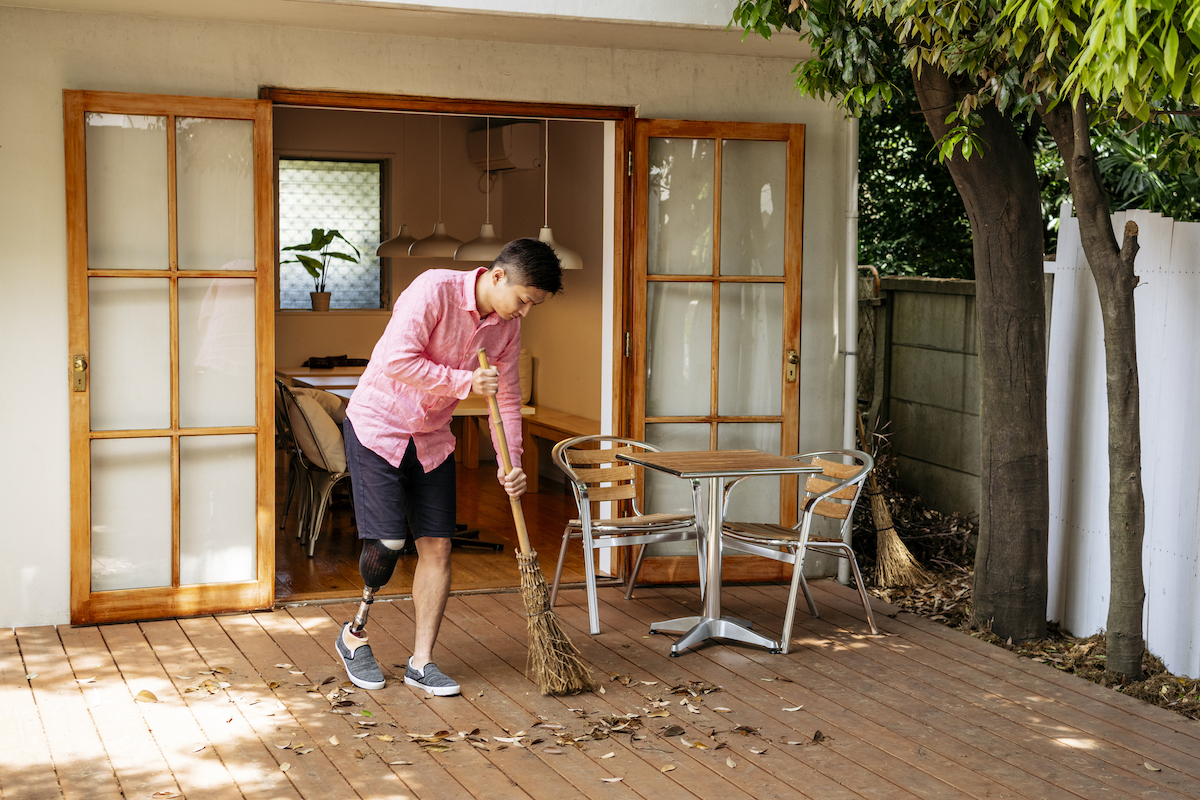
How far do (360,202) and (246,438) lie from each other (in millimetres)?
5408

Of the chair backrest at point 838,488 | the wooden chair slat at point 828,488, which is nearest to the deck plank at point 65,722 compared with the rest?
the chair backrest at point 838,488

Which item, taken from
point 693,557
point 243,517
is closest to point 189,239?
point 243,517

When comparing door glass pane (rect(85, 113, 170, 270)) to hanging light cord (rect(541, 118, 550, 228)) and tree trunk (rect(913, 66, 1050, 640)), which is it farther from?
hanging light cord (rect(541, 118, 550, 228))

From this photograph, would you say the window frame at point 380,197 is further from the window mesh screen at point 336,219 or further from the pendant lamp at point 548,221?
the pendant lamp at point 548,221

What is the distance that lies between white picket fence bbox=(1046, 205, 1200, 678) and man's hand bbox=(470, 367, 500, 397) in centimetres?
261

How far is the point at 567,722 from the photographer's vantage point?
405 cm

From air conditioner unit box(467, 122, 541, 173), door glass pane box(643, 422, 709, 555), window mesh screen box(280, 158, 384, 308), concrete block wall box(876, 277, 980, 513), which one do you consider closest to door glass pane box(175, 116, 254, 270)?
door glass pane box(643, 422, 709, 555)

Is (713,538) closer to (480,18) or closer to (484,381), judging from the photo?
(484,381)

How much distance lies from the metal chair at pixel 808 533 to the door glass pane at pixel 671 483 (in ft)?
2.17

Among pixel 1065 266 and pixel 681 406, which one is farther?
pixel 681 406

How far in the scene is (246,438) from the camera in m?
5.29

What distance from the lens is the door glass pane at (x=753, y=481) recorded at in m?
6.00

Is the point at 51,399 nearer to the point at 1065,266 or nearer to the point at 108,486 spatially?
the point at 108,486

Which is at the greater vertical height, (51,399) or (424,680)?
(51,399)
